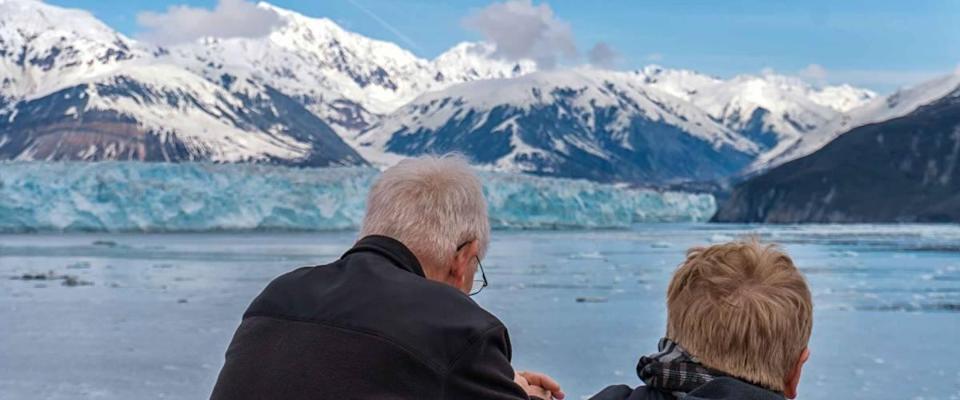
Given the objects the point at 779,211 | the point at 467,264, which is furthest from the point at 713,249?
the point at 779,211

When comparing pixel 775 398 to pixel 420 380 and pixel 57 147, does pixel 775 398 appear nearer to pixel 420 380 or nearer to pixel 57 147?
pixel 420 380

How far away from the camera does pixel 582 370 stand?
11102 mm

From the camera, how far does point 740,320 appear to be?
213 cm

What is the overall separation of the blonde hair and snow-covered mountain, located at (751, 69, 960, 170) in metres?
114

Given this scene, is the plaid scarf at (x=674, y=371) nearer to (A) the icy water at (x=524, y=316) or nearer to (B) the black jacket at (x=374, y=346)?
(B) the black jacket at (x=374, y=346)

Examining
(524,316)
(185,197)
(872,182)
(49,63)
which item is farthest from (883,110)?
(49,63)

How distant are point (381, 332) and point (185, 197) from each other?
4469 centimetres

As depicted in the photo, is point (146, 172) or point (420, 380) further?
point (146, 172)

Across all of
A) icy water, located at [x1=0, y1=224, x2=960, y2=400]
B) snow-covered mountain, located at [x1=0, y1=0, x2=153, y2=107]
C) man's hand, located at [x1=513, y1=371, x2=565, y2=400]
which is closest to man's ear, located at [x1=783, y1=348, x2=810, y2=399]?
icy water, located at [x1=0, y1=224, x2=960, y2=400]

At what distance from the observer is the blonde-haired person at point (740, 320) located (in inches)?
84.3

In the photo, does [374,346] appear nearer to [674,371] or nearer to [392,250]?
[392,250]

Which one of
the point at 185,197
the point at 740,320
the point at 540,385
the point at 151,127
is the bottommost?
the point at 185,197

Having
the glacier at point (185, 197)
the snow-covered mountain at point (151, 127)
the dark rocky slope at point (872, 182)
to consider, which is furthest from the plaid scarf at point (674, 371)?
the snow-covered mountain at point (151, 127)

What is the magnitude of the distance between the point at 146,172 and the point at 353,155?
138 meters
